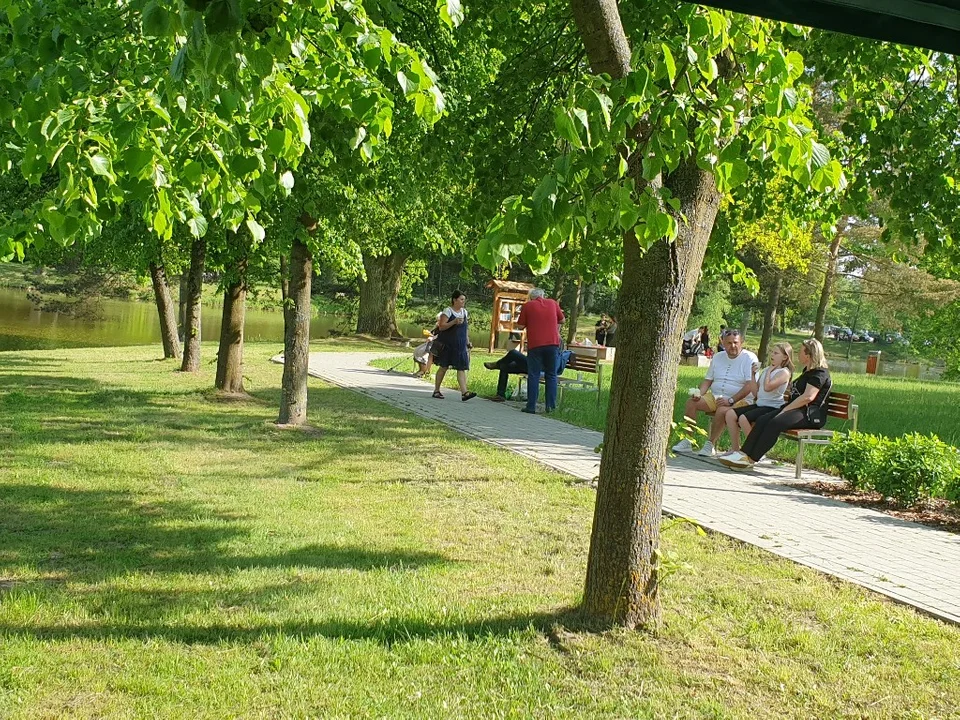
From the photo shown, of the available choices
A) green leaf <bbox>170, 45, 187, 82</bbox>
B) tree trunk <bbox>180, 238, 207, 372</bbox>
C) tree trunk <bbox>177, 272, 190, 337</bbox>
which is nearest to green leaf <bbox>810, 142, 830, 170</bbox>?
green leaf <bbox>170, 45, 187, 82</bbox>

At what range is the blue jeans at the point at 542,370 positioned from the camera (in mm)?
14772

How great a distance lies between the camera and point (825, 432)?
408 inches

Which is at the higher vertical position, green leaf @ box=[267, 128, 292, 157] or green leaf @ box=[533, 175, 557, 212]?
green leaf @ box=[267, 128, 292, 157]

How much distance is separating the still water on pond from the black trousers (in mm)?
28636

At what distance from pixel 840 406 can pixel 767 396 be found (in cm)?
113

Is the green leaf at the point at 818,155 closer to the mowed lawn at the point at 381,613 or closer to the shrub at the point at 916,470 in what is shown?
the mowed lawn at the point at 381,613

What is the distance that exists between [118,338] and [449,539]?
35.7 m

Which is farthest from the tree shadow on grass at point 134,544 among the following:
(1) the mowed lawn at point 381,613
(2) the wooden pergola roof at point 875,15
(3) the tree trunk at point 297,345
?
(3) the tree trunk at point 297,345

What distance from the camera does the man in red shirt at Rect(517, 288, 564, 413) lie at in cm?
1474

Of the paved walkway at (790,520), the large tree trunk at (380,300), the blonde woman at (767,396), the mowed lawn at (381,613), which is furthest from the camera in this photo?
the large tree trunk at (380,300)

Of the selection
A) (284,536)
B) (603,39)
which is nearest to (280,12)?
(603,39)

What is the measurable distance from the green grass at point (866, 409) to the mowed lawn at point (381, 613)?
17.9 feet

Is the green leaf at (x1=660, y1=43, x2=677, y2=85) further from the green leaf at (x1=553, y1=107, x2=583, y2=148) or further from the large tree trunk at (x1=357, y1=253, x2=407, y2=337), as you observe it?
the large tree trunk at (x1=357, y1=253, x2=407, y2=337)

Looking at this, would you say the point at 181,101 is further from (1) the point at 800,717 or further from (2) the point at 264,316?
(2) the point at 264,316
